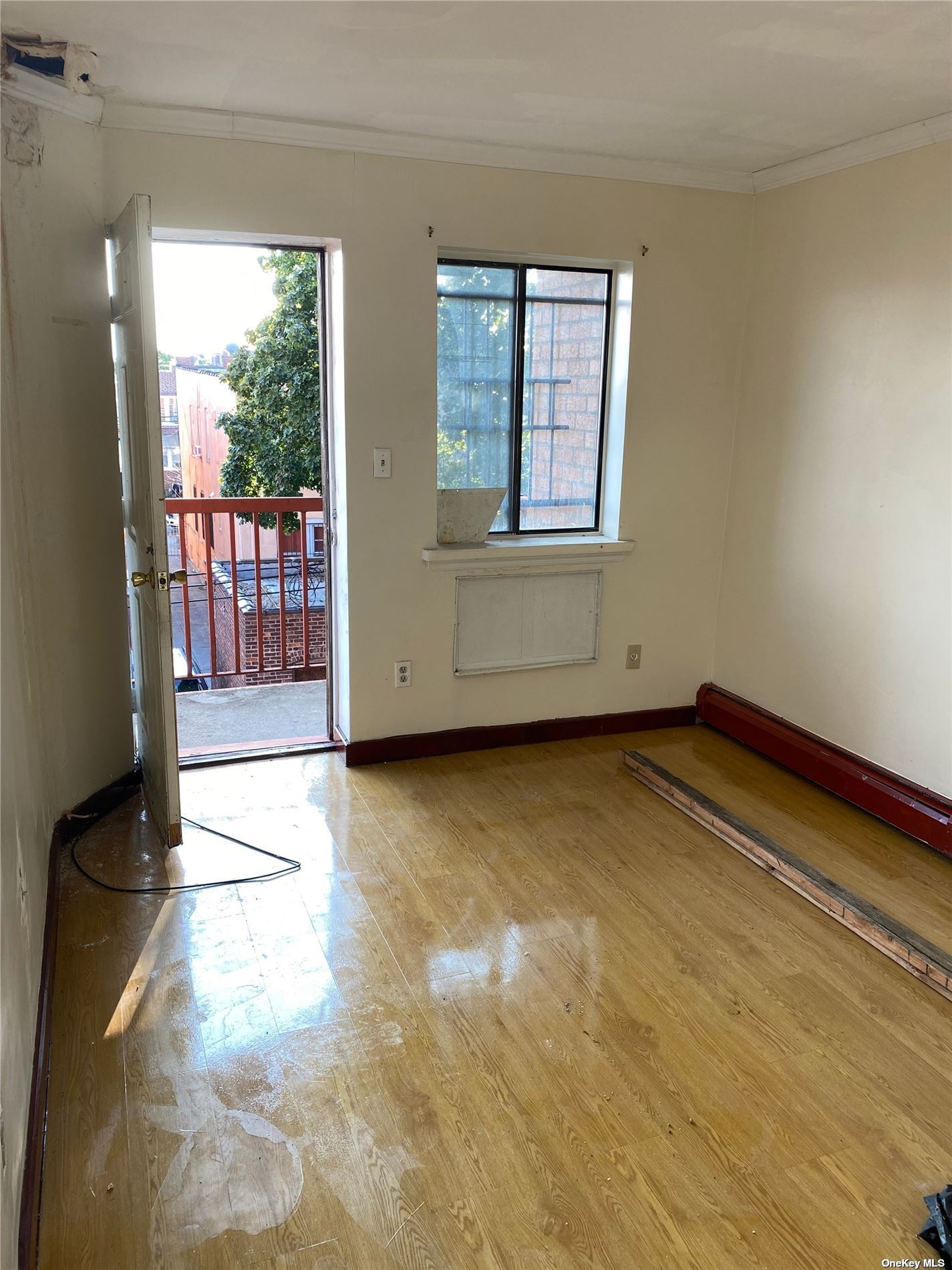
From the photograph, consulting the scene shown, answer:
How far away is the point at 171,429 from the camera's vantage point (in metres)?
5.84

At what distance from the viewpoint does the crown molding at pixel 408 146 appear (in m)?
2.96

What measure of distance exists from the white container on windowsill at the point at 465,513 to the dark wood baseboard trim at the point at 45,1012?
154cm

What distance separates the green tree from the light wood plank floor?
268 centimetres

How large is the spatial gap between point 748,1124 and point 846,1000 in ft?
1.84

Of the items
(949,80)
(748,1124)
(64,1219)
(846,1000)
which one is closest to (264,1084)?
(64,1219)

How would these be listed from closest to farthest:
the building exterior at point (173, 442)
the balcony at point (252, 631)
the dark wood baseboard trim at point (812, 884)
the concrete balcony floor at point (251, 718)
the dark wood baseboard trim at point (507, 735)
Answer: the dark wood baseboard trim at point (812, 884), the dark wood baseboard trim at point (507, 735), the concrete balcony floor at point (251, 718), the balcony at point (252, 631), the building exterior at point (173, 442)

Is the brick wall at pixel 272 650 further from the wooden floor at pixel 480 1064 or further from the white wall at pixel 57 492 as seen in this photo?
the wooden floor at pixel 480 1064

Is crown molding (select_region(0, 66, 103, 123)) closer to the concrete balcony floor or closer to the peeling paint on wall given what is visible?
the peeling paint on wall

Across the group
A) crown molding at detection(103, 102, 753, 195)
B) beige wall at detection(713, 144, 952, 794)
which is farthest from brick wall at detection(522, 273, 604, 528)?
beige wall at detection(713, 144, 952, 794)

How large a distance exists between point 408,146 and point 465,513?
135 cm

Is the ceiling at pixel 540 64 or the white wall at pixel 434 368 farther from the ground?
the ceiling at pixel 540 64

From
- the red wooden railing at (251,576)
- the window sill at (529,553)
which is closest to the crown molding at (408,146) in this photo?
the window sill at (529,553)

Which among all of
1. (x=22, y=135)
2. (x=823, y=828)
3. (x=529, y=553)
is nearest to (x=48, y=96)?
(x=22, y=135)

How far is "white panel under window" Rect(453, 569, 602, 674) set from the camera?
12.6ft
